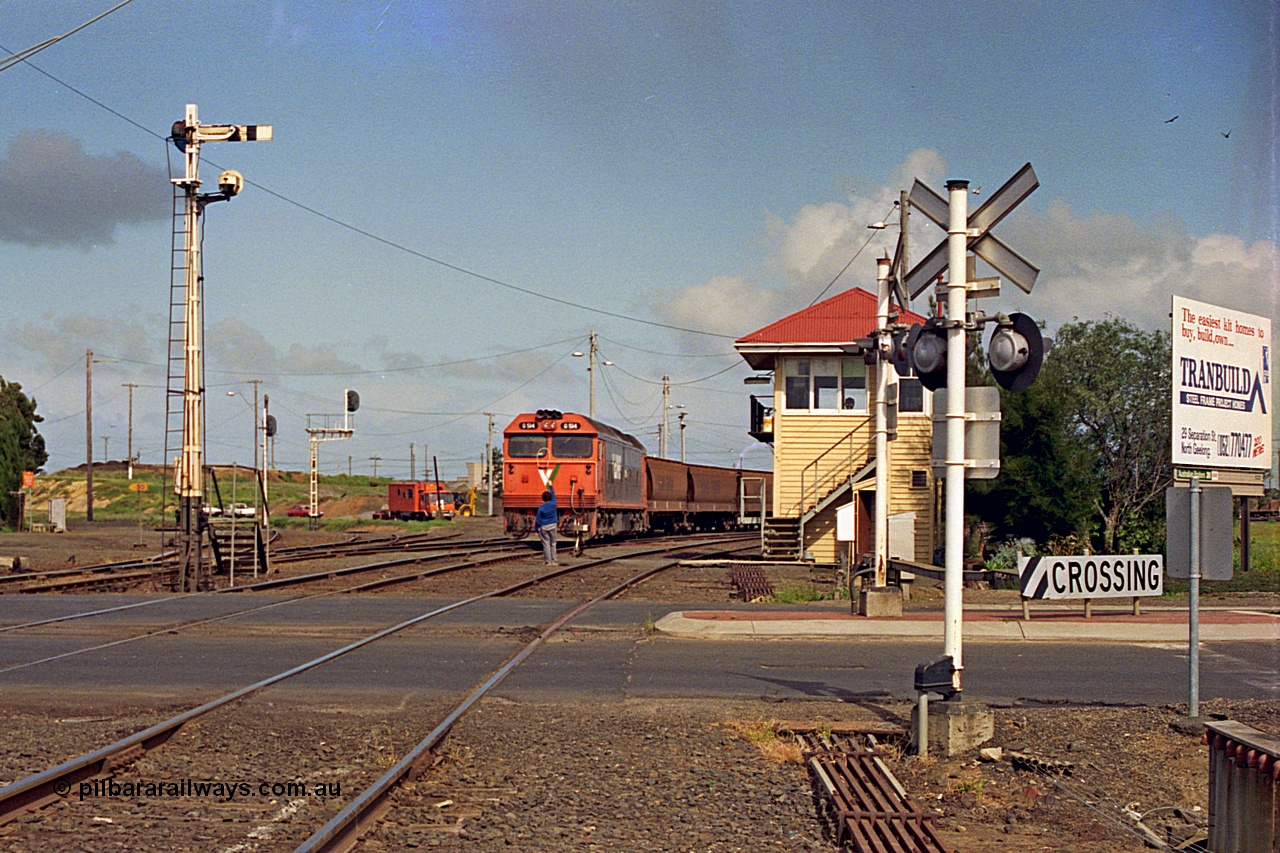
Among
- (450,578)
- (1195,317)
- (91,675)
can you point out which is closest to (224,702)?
(91,675)

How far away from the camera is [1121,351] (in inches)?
1275

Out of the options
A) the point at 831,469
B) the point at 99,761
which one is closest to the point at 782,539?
the point at 831,469

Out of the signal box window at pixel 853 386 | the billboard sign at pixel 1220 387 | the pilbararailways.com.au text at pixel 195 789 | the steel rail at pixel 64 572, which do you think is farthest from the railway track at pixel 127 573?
the billboard sign at pixel 1220 387

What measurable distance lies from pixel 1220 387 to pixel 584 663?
682 cm

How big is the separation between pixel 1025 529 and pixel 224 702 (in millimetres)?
22362

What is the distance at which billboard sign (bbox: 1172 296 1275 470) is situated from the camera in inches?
371

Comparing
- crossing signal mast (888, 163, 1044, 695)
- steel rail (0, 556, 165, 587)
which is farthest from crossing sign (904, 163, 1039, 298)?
steel rail (0, 556, 165, 587)

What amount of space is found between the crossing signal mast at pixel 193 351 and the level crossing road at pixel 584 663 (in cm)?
379

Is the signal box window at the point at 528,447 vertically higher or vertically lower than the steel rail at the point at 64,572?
higher

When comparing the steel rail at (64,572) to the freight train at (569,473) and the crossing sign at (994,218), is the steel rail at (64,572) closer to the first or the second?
the freight train at (569,473)

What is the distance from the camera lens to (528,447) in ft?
122

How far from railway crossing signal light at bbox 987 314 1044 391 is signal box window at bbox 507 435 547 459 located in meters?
28.4

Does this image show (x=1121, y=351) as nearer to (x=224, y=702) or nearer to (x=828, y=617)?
(x=828, y=617)

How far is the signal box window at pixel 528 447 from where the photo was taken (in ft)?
121
